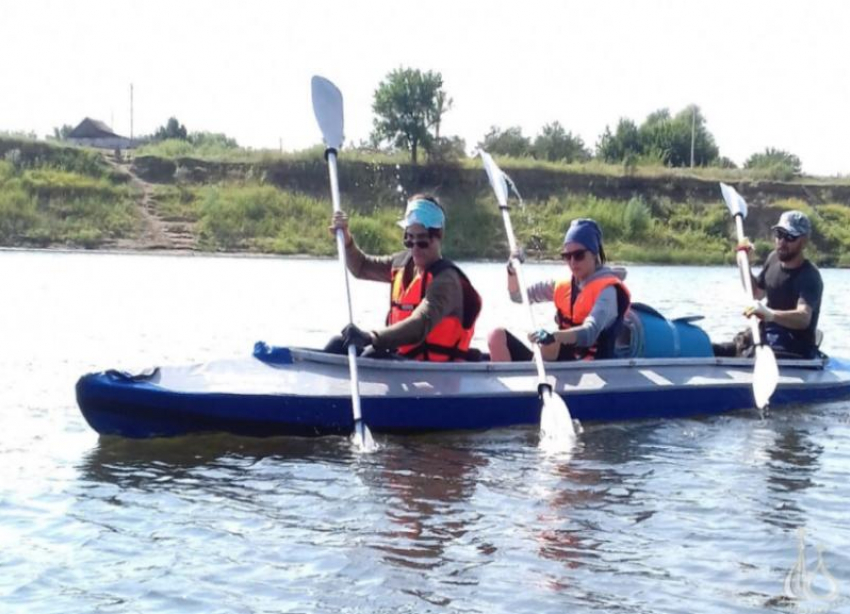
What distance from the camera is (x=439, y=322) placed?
7.43 m

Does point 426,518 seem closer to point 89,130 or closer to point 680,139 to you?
point 680,139

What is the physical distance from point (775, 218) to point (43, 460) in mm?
37443

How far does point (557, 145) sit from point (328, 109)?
150 feet

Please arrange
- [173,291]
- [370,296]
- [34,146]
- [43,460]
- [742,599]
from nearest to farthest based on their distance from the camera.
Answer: [742,599]
[43,460]
[173,291]
[370,296]
[34,146]

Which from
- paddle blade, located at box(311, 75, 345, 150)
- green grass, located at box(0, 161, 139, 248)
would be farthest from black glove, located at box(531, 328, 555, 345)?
green grass, located at box(0, 161, 139, 248)

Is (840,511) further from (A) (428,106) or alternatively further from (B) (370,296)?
(A) (428,106)

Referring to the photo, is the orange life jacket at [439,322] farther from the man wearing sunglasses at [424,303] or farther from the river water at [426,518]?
the river water at [426,518]

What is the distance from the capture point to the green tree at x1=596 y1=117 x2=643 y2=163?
53562 millimetres

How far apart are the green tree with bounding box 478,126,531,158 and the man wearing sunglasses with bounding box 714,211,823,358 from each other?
43.1m

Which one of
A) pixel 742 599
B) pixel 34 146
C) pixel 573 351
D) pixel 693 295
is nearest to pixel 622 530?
pixel 742 599

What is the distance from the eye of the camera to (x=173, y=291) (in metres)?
20.4

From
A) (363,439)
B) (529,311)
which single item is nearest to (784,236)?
(529,311)

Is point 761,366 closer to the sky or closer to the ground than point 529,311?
closer to the ground

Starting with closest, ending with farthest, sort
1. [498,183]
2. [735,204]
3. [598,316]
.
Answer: [598,316], [498,183], [735,204]
